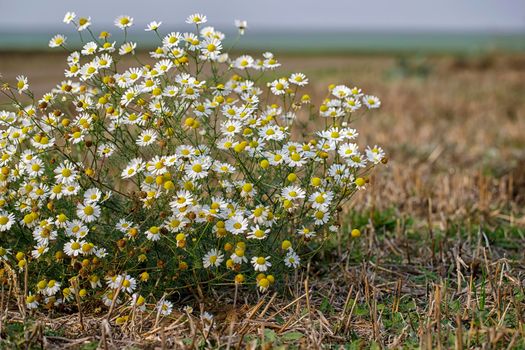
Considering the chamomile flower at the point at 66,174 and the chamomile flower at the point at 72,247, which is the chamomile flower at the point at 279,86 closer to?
the chamomile flower at the point at 66,174

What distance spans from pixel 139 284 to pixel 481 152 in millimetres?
5216

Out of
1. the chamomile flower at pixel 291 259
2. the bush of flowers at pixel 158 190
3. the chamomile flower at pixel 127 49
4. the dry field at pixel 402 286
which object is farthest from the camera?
the chamomile flower at pixel 127 49

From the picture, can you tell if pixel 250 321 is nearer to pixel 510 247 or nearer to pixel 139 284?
pixel 139 284

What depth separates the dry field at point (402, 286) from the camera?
9.26ft

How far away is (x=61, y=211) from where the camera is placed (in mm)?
3107

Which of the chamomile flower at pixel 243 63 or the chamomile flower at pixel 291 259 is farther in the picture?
the chamomile flower at pixel 243 63

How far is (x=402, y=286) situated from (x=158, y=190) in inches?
61.3

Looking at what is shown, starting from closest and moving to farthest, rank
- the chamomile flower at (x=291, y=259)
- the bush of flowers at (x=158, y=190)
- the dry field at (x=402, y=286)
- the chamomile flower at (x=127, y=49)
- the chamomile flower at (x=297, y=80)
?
1. the dry field at (x=402, y=286)
2. the bush of flowers at (x=158, y=190)
3. the chamomile flower at (x=291, y=259)
4. the chamomile flower at (x=127, y=49)
5. the chamomile flower at (x=297, y=80)

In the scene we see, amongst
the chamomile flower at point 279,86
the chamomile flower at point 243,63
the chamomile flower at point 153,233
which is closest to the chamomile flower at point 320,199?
the chamomile flower at point 279,86

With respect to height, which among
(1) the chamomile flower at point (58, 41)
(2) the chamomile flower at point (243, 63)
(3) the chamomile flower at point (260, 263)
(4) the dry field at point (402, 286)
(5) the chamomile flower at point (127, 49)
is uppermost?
(1) the chamomile flower at point (58, 41)

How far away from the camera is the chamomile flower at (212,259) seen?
2.96 m

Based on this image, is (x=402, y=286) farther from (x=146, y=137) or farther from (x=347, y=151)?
(x=146, y=137)

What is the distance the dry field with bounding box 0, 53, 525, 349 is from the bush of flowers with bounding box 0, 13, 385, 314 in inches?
6.9

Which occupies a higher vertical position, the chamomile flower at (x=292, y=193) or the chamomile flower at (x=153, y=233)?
the chamomile flower at (x=292, y=193)
